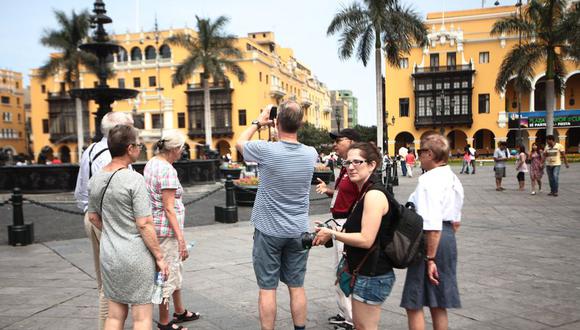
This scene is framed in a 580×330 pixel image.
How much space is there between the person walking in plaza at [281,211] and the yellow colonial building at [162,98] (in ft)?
158

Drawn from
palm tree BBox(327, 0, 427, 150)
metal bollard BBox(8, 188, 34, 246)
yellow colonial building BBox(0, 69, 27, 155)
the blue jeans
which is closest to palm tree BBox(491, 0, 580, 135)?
palm tree BBox(327, 0, 427, 150)

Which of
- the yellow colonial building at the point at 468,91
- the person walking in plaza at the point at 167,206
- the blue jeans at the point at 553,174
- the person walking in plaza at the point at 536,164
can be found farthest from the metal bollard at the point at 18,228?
the yellow colonial building at the point at 468,91

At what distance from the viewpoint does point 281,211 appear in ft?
10.8

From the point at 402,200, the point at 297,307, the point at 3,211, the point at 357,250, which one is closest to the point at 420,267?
the point at 357,250

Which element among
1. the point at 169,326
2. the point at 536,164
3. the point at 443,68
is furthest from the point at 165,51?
the point at 169,326

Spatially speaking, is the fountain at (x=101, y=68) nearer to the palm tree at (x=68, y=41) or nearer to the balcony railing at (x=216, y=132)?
the palm tree at (x=68, y=41)

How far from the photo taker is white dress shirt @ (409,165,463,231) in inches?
113

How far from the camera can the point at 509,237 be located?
7.72m

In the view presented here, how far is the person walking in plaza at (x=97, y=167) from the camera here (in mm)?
3477

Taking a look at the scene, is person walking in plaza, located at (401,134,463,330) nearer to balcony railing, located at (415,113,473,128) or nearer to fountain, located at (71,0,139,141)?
fountain, located at (71,0,139,141)

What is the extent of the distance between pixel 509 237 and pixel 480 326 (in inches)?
172

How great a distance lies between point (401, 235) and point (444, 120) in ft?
160

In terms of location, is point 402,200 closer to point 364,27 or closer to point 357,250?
point 357,250

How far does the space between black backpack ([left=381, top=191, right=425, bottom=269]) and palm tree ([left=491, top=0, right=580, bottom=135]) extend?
2606 cm
